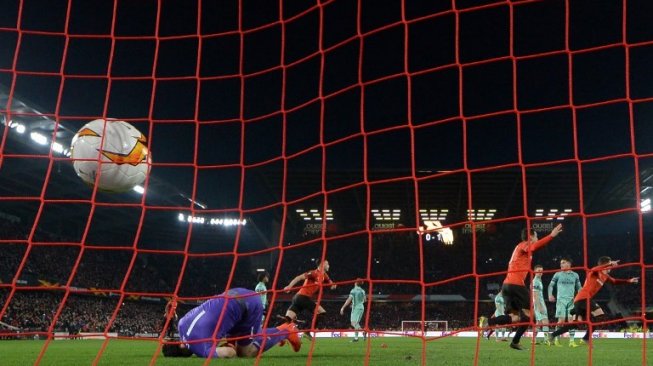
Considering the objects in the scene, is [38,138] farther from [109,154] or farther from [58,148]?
[109,154]

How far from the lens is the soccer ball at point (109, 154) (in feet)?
19.5

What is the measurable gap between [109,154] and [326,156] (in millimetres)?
16842

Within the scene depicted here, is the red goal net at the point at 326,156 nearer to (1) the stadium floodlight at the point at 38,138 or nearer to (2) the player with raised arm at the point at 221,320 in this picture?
(1) the stadium floodlight at the point at 38,138

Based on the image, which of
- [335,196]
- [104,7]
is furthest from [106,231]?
[104,7]

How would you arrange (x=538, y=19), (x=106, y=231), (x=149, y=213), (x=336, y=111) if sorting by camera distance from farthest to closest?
(x=106, y=231)
(x=149, y=213)
(x=336, y=111)
(x=538, y=19)

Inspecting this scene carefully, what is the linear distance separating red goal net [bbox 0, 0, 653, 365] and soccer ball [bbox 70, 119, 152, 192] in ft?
2.57

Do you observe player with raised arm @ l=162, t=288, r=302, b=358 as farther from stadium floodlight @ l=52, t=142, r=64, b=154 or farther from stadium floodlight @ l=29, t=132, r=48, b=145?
stadium floodlight @ l=52, t=142, r=64, b=154

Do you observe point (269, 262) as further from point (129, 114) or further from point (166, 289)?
point (129, 114)

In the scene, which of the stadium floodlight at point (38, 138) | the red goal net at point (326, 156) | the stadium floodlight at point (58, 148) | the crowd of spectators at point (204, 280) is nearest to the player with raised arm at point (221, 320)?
the red goal net at point (326, 156)

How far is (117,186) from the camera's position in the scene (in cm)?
618

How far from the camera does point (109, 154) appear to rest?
595 centimetres

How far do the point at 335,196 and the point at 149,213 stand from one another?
10374 mm

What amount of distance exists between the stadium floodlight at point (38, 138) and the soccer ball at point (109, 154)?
18913 millimetres

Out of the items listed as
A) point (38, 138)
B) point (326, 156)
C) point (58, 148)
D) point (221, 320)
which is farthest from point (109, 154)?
point (58, 148)
